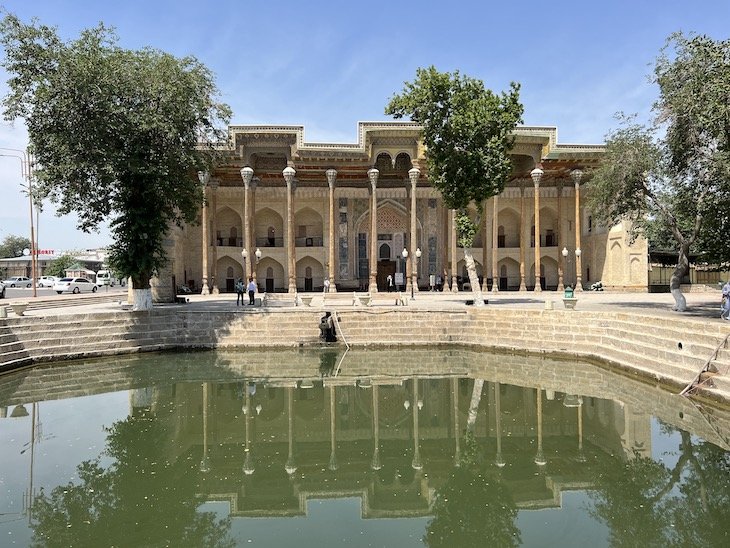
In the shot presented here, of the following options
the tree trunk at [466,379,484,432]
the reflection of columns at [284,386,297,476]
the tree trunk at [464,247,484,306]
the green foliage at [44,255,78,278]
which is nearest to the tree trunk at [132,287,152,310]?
the reflection of columns at [284,386,297,476]

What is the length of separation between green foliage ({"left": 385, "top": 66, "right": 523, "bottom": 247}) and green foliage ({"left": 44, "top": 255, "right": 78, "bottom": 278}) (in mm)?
49489

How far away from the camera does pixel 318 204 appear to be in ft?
99.1

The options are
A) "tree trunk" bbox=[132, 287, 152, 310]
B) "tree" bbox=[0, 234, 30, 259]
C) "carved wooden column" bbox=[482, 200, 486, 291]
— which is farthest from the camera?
"tree" bbox=[0, 234, 30, 259]

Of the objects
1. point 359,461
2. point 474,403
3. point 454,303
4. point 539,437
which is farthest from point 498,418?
point 454,303

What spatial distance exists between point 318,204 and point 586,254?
651 inches

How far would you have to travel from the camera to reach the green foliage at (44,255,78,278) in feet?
175

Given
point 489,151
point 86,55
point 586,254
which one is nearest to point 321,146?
point 489,151

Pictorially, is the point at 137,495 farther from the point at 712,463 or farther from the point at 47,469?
the point at 712,463

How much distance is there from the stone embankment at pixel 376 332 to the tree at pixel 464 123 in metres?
2.16

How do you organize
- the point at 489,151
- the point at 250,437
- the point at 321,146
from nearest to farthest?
1. the point at 250,437
2. the point at 489,151
3. the point at 321,146

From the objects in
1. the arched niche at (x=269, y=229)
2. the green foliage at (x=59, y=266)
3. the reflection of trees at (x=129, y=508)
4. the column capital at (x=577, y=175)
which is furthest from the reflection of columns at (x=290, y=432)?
the green foliage at (x=59, y=266)

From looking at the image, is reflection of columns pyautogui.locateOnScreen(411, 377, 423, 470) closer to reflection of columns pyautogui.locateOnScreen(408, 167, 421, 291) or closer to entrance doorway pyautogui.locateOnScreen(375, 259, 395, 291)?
reflection of columns pyautogui.locateOnScreen(408, 167, 421, 291)

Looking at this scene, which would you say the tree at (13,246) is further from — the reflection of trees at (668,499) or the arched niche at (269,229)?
the reflection of trees at (668,499)

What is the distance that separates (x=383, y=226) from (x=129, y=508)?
25.8 meters
